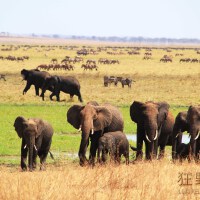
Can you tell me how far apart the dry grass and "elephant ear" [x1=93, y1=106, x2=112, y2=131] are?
3.17 m

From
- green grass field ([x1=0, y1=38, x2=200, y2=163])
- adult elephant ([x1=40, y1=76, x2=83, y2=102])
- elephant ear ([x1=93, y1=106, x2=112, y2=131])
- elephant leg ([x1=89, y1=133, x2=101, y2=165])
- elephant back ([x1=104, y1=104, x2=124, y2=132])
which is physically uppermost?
elephant ear ([x1=93, y1=106, x2=112, y2=131])

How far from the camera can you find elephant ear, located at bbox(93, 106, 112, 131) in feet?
51.7

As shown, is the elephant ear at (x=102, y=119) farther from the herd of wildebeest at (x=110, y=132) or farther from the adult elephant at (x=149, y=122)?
the adult elephant at (x=149, y=122)

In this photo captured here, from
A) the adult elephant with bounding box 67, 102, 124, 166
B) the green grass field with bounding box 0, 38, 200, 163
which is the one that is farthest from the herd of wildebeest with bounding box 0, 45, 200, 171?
the green grass field with bounding box 0, 38, 200, 163

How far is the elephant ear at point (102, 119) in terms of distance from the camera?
15.8m

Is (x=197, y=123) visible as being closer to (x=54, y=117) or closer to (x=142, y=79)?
(x=54, y=117)

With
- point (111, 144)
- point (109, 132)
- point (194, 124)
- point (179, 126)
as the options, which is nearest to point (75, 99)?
point (179, 126)

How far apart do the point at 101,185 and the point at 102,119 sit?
16.7 feet

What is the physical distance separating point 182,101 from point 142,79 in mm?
16906

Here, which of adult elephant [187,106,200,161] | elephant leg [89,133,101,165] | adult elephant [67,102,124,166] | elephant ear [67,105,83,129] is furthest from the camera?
elephant ear [67,105,83,129]

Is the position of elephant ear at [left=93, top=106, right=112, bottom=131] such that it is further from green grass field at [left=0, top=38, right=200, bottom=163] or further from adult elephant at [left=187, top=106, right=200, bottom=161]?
green grass field at [left=0, top=38, right=200, bottom=163]

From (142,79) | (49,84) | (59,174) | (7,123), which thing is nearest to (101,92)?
(49,84)

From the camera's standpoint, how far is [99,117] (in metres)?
15.8

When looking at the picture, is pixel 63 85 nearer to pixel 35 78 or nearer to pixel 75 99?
pixel 75 99
